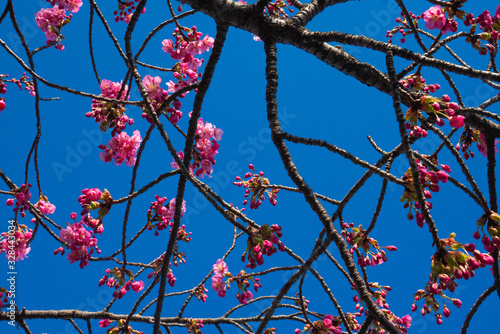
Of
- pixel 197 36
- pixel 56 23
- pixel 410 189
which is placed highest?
pixel 56 23

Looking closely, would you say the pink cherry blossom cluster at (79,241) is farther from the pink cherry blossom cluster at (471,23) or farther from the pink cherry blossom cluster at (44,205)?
the pink cherry blossom cluster at (471,23)

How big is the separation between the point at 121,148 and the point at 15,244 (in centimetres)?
156

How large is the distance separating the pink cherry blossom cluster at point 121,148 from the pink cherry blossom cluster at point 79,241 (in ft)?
2.19

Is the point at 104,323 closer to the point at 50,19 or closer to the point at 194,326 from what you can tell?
the point at 194,326

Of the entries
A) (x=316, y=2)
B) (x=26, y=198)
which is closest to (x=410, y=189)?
(x=316, y=2)

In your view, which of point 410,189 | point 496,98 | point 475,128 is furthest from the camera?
point 496,98

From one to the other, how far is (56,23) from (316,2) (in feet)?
9.71

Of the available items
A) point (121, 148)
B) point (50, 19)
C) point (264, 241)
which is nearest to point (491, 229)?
point (264, 241)

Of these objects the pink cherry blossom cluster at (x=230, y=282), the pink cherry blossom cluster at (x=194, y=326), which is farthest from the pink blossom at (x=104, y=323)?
the pink cherry blossom cluster at (x=230, y=282)

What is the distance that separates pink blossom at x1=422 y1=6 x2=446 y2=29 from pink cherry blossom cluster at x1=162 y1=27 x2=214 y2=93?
1587 millimetres

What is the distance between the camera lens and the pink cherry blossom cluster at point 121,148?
2.75 meters

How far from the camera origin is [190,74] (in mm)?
2600

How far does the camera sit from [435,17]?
2143mm

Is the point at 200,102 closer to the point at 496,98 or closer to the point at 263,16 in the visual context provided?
the point at 263,16
